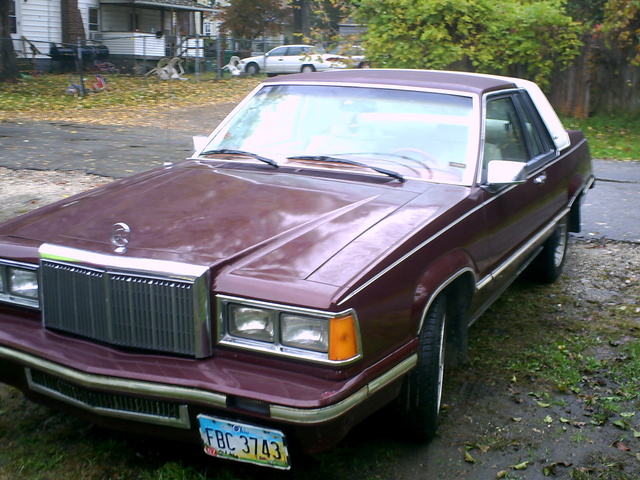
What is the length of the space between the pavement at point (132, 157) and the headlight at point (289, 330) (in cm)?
535

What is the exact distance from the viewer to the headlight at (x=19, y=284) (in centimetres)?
312

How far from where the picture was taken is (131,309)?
282 centimetres

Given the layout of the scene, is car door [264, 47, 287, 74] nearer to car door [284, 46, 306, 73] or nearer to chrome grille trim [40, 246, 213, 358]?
car door [284, 46, 306, 73]

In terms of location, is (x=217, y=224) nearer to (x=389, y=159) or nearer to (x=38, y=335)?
(x=38, y=335)

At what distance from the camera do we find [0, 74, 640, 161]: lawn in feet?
47.2

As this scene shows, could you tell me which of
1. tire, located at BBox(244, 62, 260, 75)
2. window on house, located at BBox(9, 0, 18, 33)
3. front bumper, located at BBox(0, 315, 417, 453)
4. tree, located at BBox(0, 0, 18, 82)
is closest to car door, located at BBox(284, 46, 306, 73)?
tire, located at BBox(244, 62, 260, 75)

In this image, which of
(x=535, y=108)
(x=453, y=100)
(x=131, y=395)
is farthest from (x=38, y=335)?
(x=535, y=108)

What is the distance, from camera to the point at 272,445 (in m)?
2.69

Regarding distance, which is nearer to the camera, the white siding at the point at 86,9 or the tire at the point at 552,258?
the tire at the point at 552,258

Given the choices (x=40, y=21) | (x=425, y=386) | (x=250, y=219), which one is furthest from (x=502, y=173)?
(x=40, y=21)

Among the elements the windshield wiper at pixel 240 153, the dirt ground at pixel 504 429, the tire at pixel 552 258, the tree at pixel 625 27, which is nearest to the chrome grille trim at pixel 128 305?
the dirt ground at pixel 504 429

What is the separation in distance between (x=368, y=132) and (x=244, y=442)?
6.82 ft

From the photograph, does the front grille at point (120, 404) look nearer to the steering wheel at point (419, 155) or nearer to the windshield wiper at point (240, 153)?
the windshield wiper at point (240, 153)

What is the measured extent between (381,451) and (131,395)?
1.22 m
